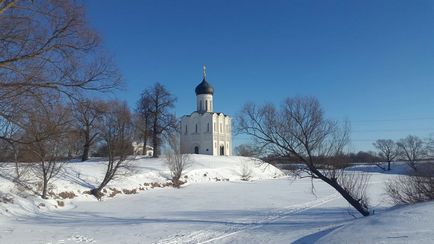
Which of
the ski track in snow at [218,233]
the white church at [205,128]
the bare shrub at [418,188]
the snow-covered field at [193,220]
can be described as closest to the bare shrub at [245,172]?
the white church at [205,128]

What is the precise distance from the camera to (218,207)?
70.1 feet

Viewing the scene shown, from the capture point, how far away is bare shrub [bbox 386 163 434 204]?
51.3 feet

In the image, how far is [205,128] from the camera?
66750mm

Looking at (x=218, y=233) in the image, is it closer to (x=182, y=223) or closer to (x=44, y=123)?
(x=182, y=223)

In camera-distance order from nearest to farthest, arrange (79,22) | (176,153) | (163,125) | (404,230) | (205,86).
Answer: (404,230)
(79,22)
(176,153)
(163,125)
(205,86)

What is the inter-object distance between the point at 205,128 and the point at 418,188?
5179cm

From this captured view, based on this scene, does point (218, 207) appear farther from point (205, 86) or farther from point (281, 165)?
point (205, 86)

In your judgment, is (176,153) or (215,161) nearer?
(176,153)

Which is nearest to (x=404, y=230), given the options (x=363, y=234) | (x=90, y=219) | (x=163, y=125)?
(x=363, y=234)

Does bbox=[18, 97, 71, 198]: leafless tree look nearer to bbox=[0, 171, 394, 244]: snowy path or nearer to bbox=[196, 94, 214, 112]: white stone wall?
bbox=[0, 171, 394, 244]: snowy path

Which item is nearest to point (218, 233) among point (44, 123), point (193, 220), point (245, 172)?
point (193, 220)

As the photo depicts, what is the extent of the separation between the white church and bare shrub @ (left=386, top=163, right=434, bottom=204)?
162 feet

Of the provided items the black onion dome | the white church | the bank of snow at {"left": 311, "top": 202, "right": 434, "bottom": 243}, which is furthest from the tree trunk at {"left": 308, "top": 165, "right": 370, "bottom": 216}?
the black onion dome

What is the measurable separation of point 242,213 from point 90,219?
6.78m
